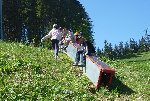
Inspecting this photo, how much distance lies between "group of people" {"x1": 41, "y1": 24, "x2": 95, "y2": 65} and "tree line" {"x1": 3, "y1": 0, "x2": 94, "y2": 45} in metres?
45.8

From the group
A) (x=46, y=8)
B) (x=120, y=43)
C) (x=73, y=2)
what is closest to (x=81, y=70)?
(x=46, y=8)

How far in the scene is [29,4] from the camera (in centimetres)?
8250

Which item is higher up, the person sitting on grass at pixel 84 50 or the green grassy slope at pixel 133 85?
the person sitting on grass at pixel 84 50

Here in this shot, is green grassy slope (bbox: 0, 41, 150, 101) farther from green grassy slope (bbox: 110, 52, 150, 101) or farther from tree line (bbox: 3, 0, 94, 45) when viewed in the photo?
tree line (bbox: 3, 0, 94, 45)

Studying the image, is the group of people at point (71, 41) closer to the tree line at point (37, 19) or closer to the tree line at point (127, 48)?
the tree line at point (37, 19)

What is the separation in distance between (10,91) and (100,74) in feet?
16.9

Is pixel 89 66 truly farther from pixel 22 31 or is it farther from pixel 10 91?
pixel 22 31

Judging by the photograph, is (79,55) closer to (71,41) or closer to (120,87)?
(120,87)

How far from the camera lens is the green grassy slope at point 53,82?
18844 mm

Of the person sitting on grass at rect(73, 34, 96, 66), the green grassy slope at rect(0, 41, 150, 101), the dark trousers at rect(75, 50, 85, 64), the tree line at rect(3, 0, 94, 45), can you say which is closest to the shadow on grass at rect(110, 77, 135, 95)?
the green grassy slope at rect(0, 41, 150, 101)

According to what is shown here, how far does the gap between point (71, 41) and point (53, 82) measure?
402 inches

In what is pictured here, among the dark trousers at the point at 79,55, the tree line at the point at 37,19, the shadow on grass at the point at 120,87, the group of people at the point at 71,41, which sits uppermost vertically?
the tree line at the point at 37,19

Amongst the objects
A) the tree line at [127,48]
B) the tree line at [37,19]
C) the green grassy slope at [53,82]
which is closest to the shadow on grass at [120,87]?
the green grassy slope at [53,82]

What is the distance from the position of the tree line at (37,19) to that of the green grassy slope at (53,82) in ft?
171
